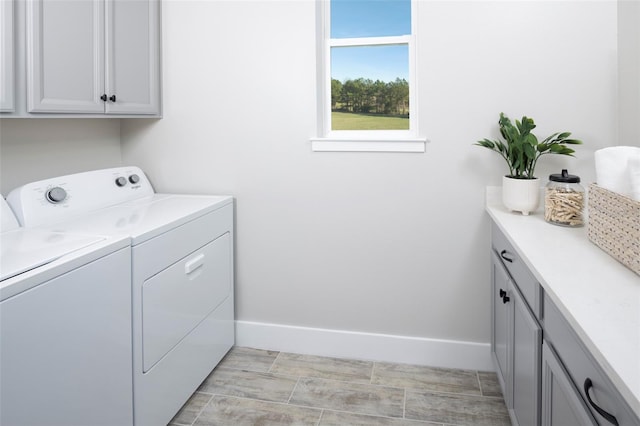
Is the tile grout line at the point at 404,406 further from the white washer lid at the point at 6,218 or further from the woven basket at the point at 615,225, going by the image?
the white washer lid at the point at 6,218

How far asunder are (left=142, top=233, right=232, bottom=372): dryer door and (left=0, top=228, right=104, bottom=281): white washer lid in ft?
1.01

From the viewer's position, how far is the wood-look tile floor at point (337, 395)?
1961 millimetres

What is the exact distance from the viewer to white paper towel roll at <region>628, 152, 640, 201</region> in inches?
48.2

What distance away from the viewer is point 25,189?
1.82m

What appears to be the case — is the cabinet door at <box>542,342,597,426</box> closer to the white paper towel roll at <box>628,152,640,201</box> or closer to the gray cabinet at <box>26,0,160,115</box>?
the white paper towel roll at <box>628,152,640,201</box>

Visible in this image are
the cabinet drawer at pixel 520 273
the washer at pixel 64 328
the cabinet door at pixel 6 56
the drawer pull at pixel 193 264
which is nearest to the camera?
the washer at pixel 64 328

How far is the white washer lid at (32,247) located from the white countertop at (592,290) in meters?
1.33

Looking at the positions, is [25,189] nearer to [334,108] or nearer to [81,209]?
[81,209]

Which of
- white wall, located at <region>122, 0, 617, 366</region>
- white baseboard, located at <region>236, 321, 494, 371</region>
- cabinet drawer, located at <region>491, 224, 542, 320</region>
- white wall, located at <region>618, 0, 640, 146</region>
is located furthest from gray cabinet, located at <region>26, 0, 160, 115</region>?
white wall, located at <region>618, 0, 640, 146</region>

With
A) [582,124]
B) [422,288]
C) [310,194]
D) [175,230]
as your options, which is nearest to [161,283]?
[175,230]

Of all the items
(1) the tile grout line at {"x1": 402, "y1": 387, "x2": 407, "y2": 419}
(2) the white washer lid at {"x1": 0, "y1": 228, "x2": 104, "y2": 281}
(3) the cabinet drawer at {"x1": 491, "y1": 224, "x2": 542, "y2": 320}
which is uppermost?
(2) the white washer lid at {"x1": 0, "y1": 228, "x2": 104, "y2": 281}

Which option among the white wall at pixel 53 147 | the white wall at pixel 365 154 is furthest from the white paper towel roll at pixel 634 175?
the white wall at pixel 53 147

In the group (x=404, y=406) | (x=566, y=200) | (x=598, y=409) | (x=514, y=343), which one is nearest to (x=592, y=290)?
(x=598, y=409)

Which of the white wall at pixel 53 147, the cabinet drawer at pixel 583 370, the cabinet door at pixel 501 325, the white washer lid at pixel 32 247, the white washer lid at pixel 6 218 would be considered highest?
the white wall at pixel 53 147
